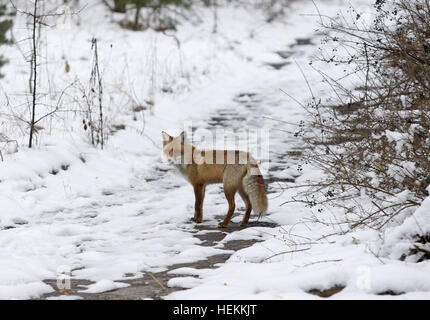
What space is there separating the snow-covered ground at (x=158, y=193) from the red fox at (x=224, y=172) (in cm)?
36

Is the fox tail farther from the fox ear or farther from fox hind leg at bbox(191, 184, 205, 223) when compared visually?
the fox ear

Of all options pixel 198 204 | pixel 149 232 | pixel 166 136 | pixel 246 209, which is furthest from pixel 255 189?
pixel 166 136

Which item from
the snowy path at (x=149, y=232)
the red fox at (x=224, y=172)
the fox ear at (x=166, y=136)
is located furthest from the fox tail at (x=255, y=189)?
Result: the fox ear at (x=166, y=136)

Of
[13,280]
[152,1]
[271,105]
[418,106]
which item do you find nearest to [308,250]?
[418,106]

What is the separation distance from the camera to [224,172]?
6973 millimetres

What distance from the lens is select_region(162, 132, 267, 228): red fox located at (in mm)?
6754

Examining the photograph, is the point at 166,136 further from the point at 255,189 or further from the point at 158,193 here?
the point at 255,189

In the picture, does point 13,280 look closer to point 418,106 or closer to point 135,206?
point 135,206

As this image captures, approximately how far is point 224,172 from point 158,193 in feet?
5.33

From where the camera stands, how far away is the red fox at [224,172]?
266 inches

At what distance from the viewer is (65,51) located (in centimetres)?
1526

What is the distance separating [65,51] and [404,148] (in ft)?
40.0

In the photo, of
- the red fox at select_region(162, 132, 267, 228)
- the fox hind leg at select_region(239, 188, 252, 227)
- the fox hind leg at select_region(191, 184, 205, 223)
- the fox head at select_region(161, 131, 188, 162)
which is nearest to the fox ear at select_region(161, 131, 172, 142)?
the red fox at select_region(162, 132, 267, 228)

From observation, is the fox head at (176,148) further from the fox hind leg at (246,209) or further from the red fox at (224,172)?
the fox hind leg at (246,209)
